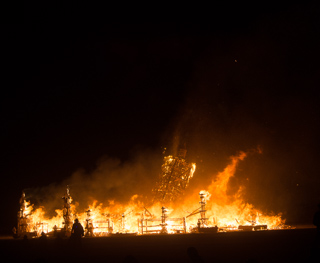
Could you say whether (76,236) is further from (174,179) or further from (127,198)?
(127,198)

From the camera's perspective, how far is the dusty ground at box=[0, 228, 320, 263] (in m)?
8.73

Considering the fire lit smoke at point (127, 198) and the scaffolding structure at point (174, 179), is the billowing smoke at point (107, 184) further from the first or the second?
the scaffolding structure at point (174, 179)

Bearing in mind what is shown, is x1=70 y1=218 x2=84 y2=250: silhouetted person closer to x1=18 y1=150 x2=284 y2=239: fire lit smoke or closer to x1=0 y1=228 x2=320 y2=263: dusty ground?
x1=0 y1=228 x2=320 y2=263: dusty ground

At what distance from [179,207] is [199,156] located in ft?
15.8

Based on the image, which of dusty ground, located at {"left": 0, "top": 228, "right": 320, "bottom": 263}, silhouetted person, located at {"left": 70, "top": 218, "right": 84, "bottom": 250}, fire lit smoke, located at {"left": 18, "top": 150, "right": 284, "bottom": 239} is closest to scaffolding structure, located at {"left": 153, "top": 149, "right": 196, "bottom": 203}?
fire lit smoke, located at {"left": 18, "top": 150, "right": 284, "bottom": 239}

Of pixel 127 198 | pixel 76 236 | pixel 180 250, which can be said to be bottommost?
pixel 180 250

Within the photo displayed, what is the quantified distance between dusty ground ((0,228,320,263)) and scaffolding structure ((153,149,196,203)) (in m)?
12.5

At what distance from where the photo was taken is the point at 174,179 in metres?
25.1

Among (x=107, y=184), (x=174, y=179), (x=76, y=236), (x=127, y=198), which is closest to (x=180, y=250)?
(x=76, y=236)

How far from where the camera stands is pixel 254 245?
9781 mm

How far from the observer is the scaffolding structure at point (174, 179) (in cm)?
2482

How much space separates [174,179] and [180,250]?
1522 centimetres

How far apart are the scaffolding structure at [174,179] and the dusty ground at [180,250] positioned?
41.0ft

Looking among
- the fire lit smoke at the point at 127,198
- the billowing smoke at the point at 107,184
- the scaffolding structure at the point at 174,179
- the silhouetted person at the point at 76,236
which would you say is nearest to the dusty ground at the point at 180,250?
the silhouetted person at the point at 76,236
